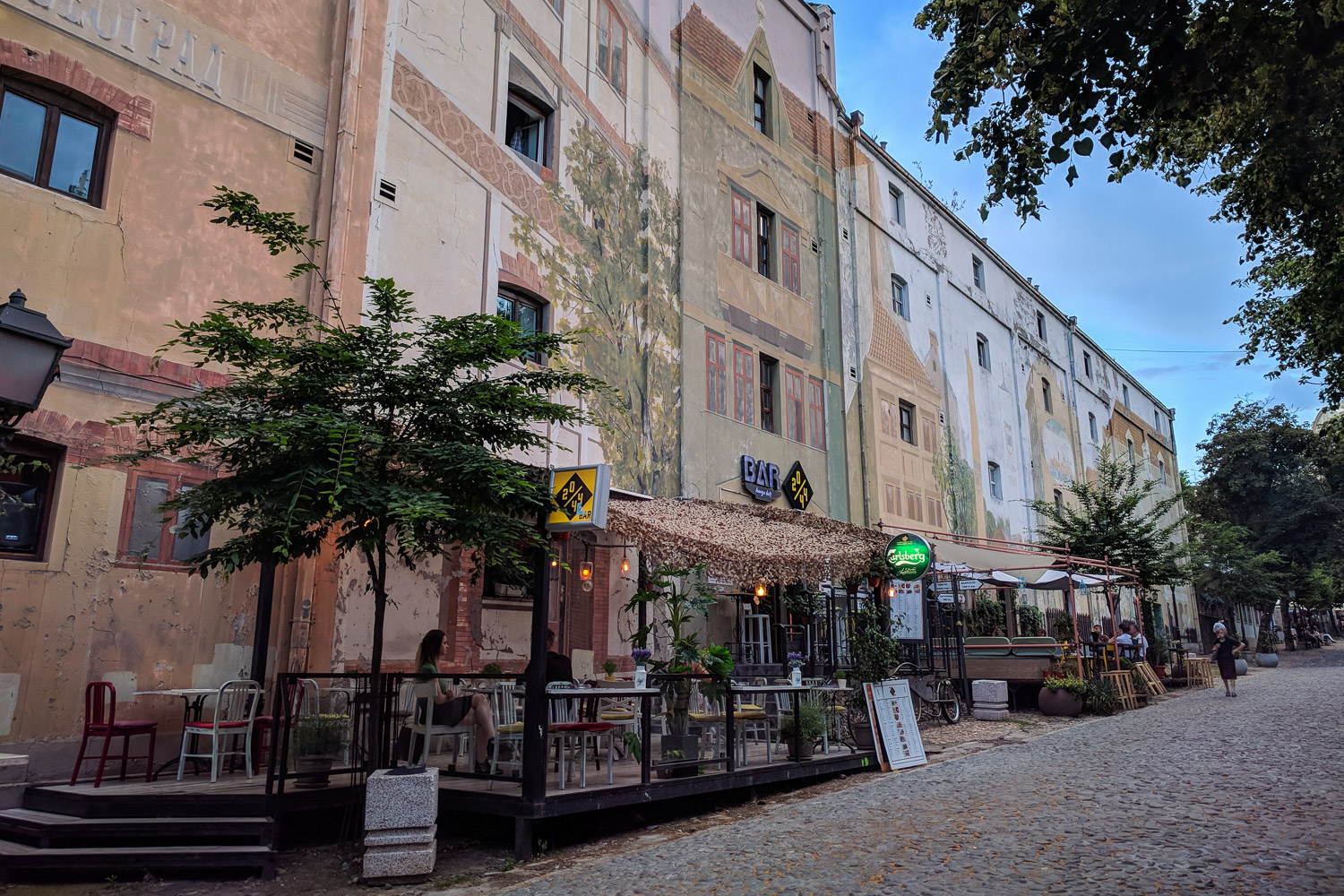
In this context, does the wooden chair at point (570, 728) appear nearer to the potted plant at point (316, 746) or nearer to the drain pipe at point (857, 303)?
the potted plant at point (316, 746)

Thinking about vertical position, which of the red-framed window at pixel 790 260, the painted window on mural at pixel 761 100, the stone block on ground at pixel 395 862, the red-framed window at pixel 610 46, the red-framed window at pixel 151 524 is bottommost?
the stone block on ground at pixel 395 862

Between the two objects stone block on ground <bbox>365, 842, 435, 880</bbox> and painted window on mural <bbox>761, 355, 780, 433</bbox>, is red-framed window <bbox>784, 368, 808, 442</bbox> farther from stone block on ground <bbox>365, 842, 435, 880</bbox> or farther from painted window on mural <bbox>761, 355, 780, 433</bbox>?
stone block on ground <bbox>365, 842, 435, 880</bbox>

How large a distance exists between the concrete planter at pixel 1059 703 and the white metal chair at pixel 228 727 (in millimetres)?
14387

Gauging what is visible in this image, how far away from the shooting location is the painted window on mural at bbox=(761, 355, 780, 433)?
60.7 ft

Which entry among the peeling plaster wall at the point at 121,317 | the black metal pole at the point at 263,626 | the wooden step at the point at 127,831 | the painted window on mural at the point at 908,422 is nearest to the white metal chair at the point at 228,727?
the black metal pole at the point at 263,626

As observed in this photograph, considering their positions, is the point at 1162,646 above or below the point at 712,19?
below

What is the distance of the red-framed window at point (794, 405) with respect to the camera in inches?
747

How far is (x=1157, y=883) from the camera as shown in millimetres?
5332

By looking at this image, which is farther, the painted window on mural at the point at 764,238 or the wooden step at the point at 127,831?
the painted window on mural at the point at 764,238

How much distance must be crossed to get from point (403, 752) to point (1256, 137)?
9756 millimetres

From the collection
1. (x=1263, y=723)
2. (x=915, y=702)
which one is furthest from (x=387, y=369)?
(x=1263, y=723)

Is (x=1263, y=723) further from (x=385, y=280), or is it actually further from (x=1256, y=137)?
(x=385, y=280)

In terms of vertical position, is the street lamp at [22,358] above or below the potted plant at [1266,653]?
above

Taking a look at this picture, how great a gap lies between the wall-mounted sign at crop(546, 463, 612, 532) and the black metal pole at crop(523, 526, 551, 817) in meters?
0.17
